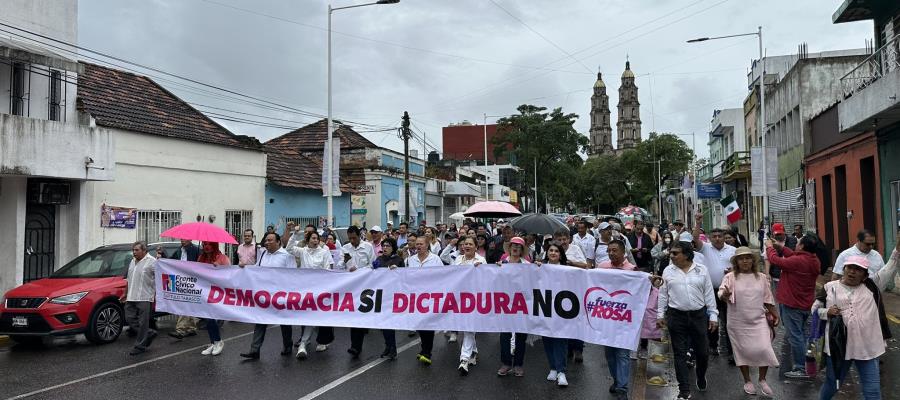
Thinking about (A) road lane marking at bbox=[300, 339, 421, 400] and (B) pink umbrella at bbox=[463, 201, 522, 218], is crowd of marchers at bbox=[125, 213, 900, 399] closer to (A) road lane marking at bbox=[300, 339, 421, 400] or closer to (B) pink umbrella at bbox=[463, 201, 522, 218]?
(A) road lane marking at bbox=[300, 339, 421, 400]

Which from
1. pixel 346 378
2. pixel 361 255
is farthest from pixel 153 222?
pixel 346 378

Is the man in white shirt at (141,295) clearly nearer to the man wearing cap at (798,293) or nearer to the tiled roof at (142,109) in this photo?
the tiled roof at (142,109)

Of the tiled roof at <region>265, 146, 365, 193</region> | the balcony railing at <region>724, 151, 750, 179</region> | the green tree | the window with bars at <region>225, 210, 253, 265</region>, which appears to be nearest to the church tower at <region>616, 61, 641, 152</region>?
the green tree

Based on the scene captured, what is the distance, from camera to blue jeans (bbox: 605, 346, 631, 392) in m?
6.53

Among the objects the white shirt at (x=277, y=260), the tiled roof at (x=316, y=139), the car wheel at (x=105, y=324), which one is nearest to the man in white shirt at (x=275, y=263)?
the white shirt at (x=277, y=260)

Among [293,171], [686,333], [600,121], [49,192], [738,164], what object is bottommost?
[686,333]

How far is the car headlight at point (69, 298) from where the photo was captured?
9508 mm

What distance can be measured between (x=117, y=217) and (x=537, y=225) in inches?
404

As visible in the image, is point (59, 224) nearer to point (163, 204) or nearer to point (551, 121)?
point (163, 204)

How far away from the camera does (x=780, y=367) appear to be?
774 cm

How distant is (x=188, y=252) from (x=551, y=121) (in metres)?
49.9

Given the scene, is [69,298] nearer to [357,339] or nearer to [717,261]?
[357,339]

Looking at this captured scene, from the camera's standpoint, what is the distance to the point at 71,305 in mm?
9547

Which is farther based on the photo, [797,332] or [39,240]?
[39,240]
